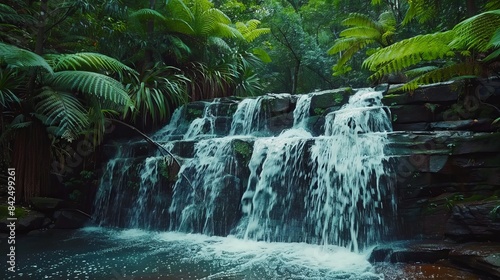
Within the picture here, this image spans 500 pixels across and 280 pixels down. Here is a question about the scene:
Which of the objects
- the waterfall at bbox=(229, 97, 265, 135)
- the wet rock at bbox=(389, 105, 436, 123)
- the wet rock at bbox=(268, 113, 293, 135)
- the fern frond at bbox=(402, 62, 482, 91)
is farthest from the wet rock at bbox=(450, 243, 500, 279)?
the waterfall at bbox=(229, 97, 265, 135)

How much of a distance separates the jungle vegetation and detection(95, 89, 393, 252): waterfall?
2.94 feet

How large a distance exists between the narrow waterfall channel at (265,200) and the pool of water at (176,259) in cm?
2

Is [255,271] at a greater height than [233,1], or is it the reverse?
[233,1]

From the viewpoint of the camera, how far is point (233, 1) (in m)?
11.7

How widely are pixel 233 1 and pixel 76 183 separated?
26.5ft

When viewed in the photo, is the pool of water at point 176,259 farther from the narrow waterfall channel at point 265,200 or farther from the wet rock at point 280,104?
the wet rock at point 280,104

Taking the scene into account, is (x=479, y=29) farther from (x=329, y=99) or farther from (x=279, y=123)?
(x=279, y=123)

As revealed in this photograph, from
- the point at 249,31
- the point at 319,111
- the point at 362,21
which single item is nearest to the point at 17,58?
the point at 319,111

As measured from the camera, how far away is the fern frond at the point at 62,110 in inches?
179

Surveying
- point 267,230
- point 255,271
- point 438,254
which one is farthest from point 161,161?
point 438,254

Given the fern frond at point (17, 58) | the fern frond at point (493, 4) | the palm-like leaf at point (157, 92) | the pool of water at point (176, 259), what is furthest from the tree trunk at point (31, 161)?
the fern frond at point (493, 4)

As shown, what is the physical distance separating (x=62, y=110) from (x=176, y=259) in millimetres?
2529

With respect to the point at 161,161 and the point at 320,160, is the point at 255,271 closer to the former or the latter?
the point at 320,160

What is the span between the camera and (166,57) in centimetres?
936
